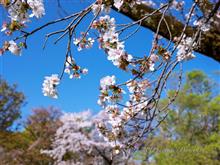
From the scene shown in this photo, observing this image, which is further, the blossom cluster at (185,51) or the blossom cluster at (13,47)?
the blossom cluster at (185,51)

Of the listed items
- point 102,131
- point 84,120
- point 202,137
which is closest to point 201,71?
point 202,137

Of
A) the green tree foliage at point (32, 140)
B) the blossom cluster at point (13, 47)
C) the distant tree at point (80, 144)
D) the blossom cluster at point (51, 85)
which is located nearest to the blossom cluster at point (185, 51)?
the blossom cluster at point (51, 85)

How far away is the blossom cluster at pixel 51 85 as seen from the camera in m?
2.60

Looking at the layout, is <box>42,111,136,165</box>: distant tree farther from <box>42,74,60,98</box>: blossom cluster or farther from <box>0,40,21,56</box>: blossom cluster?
<box>0,40,21,56</box>: blossom cluster

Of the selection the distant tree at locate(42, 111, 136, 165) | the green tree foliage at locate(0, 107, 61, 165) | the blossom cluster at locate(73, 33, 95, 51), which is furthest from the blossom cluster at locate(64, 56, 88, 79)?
the green tree foliage at locate(0, 107, 61, 165)

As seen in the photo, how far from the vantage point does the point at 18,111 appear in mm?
19578

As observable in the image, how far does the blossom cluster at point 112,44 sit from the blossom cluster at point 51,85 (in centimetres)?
39

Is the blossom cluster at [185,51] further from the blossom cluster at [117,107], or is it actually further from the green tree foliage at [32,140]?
the green tree foliage at [32,140]

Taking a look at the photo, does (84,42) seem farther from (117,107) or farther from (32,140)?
(32,140)

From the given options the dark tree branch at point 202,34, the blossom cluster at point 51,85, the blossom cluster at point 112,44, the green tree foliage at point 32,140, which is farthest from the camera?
the green tree foliage at point 32,140

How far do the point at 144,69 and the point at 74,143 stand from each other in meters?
10.9

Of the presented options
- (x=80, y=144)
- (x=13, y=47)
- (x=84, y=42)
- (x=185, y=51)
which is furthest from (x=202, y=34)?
(x=80, y=144)

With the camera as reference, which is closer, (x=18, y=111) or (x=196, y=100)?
(x=196, y=100)

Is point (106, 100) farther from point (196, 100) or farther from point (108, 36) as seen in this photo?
point (196, 100)
